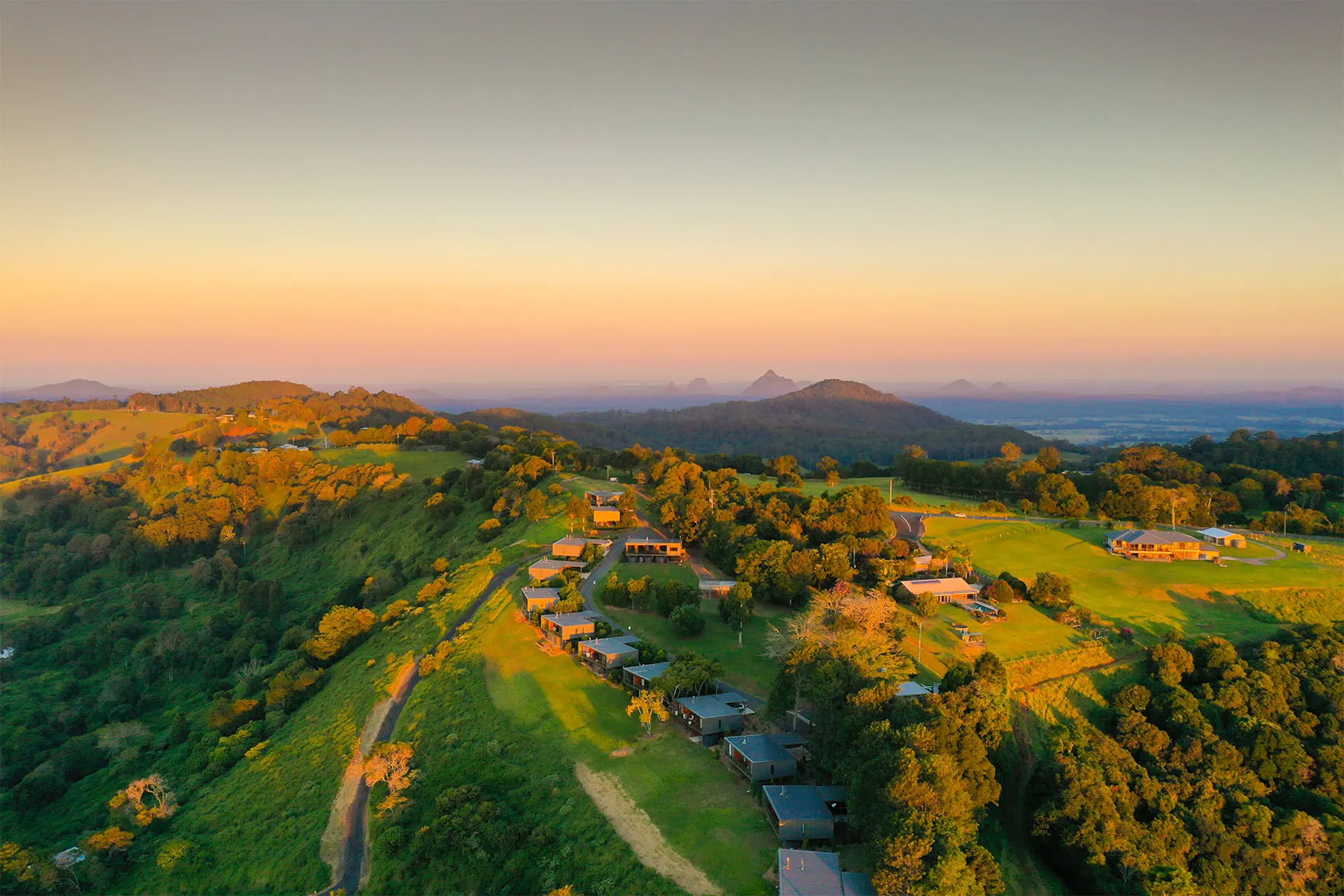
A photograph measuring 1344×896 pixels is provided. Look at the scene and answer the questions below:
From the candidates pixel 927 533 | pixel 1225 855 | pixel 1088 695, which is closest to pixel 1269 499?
pixel 927 533

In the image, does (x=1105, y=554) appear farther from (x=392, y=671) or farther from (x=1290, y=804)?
(x=392, y=671)

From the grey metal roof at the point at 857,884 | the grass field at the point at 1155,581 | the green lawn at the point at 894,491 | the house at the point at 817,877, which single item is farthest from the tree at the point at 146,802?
the green lawn at the point at 894,491

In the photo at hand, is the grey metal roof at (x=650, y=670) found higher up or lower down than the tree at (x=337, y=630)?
higher up

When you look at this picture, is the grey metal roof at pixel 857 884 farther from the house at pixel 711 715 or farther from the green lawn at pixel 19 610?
the green lawn at pixel 19 610

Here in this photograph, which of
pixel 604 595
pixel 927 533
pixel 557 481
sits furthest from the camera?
pixel 557 481

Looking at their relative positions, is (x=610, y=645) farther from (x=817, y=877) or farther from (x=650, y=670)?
(x=817, y=877)

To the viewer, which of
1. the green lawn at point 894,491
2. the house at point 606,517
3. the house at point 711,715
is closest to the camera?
the house at point 711,715
